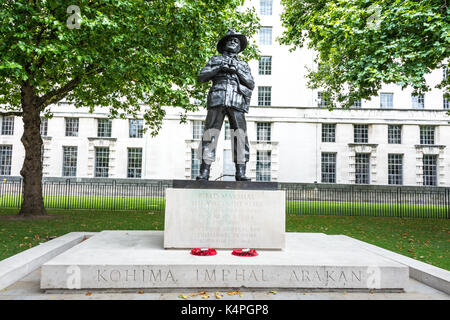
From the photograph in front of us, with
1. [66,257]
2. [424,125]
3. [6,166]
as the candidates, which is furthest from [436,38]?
[6,166]

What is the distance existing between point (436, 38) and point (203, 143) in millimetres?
7437

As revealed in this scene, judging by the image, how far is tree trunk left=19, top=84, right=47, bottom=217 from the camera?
11547 millimetres

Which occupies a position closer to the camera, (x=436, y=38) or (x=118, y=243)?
(x=118, y=243)

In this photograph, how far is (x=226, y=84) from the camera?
20.4ft

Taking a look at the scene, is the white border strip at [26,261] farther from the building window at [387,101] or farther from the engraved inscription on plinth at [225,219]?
the building window at [387,101]

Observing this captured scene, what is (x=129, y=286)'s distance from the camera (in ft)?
14.0

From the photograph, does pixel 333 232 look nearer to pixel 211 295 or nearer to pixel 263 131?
pixel 211 295

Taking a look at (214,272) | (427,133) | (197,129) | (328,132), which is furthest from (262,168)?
(214,272)

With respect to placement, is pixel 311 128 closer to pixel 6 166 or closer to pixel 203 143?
pixel 203 143

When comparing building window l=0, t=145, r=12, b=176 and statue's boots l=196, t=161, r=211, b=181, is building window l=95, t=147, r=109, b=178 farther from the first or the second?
statue's boots l=196, t=161, r=211, b=181

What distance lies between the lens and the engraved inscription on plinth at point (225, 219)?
554 cm

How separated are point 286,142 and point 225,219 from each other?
2536 centimetres

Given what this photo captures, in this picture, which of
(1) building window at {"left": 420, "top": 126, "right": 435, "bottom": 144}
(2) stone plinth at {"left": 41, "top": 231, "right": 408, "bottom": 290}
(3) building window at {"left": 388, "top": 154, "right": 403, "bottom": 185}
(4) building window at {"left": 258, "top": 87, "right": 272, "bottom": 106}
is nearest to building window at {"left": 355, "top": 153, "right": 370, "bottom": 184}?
(3) building window at {"left": 388, "top": 154, "right": 403, "bottom": 185}

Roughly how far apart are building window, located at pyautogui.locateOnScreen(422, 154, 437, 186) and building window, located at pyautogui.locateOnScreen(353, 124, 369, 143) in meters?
6.16
